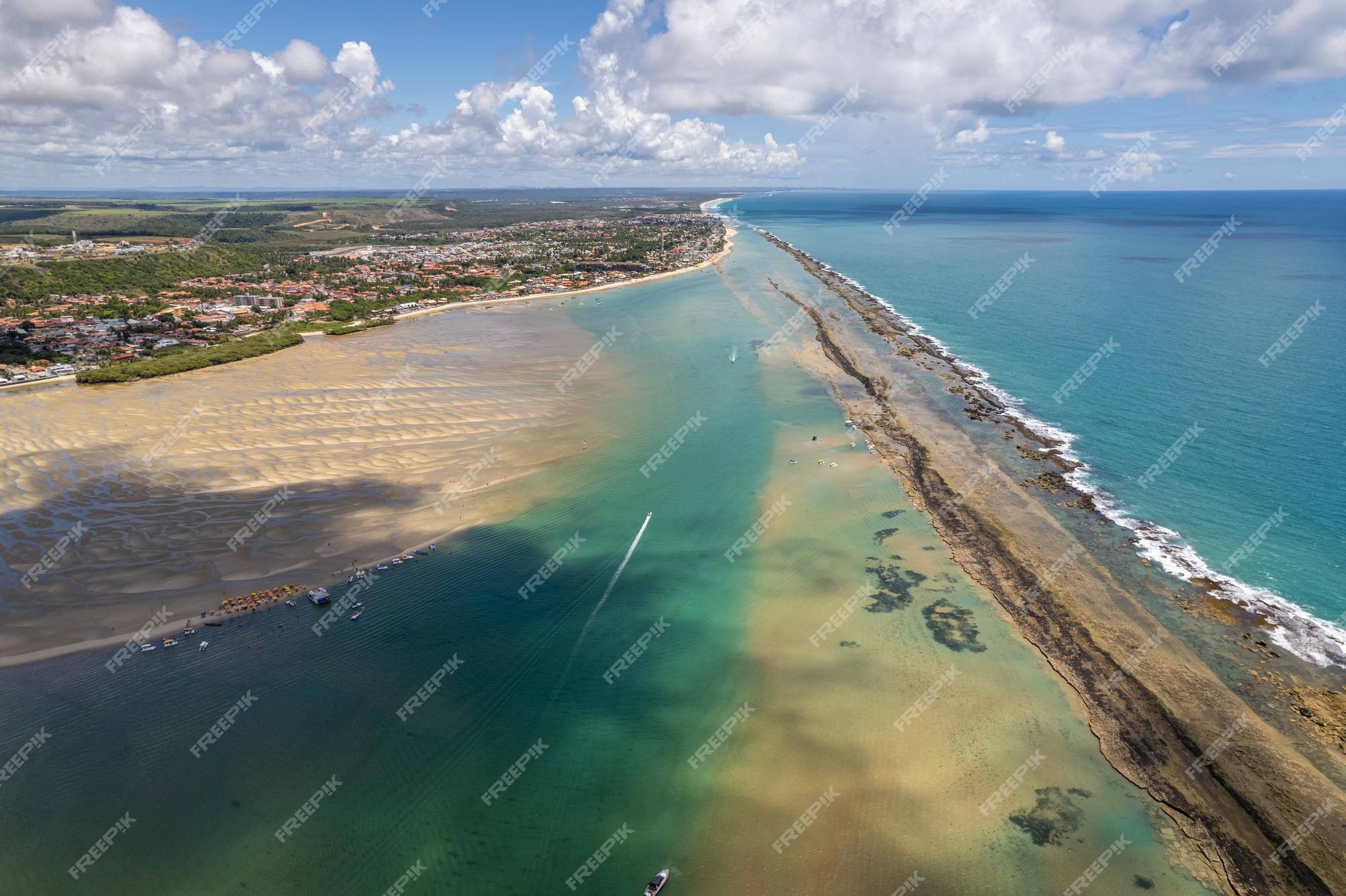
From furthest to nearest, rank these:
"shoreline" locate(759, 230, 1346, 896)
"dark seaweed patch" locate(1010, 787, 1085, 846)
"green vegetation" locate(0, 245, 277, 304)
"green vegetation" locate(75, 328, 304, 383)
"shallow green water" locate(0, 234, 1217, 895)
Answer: "green vegetation" locate(0, 245, 277, 304)
"green vegetation" locate(75, 328, 304, 383)
"dark seaweed patch" locate(1010, 787, 1085, 846)
"shoreline" locate(759, 230, 1346, 896)
"shallow green water" locate(0, 234, 1217, 895)

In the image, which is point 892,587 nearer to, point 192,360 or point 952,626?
point 952,626

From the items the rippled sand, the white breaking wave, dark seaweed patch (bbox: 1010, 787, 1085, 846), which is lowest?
dark seaweed patch (bbox: 1010, 787, 1085, 846)

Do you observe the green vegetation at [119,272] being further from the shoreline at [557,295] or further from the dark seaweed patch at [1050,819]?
the dark seaweed patch at [1050,819]

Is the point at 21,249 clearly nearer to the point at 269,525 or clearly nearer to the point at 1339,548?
the point at 269,525

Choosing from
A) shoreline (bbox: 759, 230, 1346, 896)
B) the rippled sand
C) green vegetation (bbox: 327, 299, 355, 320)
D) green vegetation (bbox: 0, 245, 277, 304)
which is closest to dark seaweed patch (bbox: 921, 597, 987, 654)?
shoreline (bbox: 759, 230, 1346, 896)

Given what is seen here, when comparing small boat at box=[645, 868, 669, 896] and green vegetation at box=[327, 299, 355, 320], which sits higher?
green vegetation at box=[327, 299, 355, 320]

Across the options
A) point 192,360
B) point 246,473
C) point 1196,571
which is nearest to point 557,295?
point 192,360

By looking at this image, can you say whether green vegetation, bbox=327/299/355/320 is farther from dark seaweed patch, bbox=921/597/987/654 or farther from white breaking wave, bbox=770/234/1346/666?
dark seaweed patch, bbox=921/597/987/654
